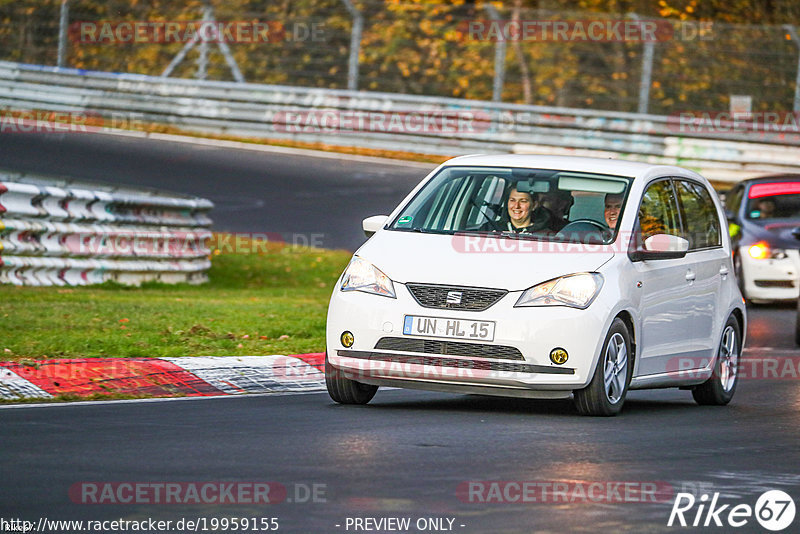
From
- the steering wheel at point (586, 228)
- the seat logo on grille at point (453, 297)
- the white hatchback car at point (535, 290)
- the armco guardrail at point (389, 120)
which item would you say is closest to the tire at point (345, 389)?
the white hatchback car at point (535, 290)

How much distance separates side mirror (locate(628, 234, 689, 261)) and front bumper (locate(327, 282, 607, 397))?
77 centimetres

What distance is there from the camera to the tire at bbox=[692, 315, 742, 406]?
37.2 ft

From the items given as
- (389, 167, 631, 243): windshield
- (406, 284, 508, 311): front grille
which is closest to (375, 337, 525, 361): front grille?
(406, 284, 508, 311): front grille

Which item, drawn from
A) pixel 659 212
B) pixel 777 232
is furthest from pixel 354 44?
pixel 659 212

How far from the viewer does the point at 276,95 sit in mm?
31047

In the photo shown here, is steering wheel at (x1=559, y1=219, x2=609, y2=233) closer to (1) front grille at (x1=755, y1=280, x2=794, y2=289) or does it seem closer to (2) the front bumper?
(2) the front bumper

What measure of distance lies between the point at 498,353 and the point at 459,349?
226mm

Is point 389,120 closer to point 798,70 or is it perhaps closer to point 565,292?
point 798,70

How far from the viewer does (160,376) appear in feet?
35.1

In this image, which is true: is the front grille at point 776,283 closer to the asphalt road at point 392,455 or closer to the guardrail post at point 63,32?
the asphalt road at point 392,455

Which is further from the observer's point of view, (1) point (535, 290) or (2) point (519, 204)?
(2) point (519, 204)

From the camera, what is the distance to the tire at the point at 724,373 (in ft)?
37.2

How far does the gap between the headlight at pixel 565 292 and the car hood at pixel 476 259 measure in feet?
0.13

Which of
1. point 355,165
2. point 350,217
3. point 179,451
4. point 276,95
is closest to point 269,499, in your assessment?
point 179,451
